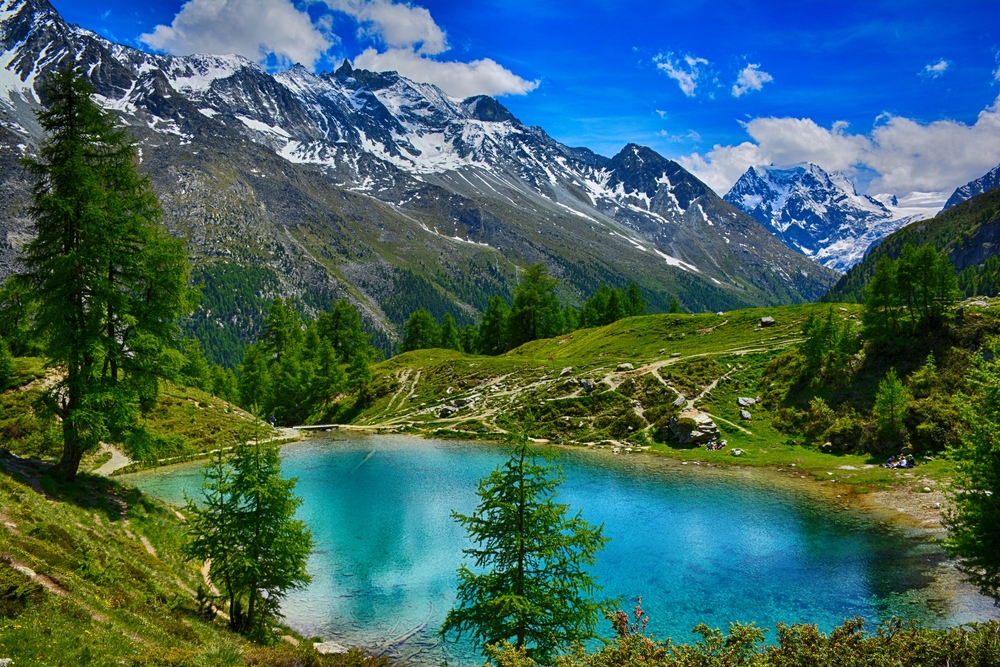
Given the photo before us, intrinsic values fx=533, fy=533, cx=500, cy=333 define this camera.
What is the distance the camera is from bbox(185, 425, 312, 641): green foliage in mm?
19328

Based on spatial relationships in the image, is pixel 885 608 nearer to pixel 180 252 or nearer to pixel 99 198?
pixel 180 252

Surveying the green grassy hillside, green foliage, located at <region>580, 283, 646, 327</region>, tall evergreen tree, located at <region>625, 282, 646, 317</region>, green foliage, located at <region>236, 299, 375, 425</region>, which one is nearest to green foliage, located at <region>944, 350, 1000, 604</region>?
the green grassy hillside

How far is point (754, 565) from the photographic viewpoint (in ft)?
105

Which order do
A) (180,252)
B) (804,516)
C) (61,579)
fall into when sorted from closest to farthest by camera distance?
(61,579)
(180,252)
(804,516)

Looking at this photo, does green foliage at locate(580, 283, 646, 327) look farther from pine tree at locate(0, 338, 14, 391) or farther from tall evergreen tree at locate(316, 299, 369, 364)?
pine tree at locate(0, 338, 14, 391)

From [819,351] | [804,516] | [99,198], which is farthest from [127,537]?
[819,351]

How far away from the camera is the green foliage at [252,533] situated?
63.4ft

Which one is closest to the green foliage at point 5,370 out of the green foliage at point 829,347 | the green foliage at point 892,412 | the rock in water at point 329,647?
the rock in water at point 329,647

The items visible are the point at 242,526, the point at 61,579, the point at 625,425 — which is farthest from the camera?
the point at 625,425

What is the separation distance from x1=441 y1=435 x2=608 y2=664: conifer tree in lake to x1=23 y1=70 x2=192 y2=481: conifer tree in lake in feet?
61.7

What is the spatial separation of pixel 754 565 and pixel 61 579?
33267 mm

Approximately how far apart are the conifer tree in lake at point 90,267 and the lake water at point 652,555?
13.4 metres

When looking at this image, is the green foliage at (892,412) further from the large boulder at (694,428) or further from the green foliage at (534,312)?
the green foliage at (534,312)

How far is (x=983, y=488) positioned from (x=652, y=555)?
18.1m
